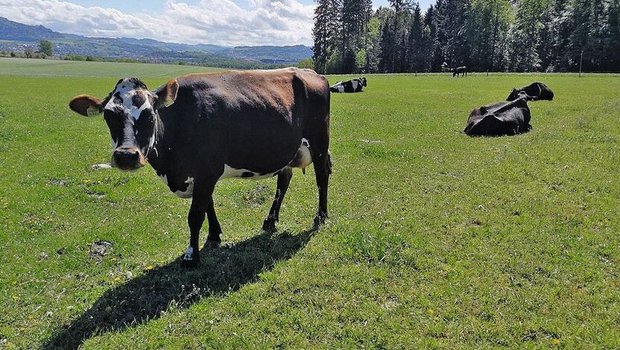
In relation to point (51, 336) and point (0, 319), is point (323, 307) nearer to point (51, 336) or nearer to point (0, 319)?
point (51, 336)

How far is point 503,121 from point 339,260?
13246 millimetres

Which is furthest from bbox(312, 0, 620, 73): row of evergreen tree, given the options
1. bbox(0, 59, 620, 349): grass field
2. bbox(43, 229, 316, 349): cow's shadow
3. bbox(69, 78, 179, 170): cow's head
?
bbox(69, 78, 179, 170): cow's head

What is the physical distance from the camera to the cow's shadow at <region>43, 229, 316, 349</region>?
590 cm

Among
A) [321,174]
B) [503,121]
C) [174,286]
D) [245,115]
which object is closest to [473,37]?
[503,121]

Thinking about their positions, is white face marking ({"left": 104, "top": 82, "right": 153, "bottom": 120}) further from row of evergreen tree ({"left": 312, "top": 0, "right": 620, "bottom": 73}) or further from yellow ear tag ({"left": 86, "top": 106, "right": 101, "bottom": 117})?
row of evergreen tree ({"left": 312, "top": 0, "right": 620, "bottom": 73})

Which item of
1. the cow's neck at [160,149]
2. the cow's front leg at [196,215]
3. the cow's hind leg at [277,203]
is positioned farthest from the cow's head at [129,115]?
the cow's hind leg at [277,203]

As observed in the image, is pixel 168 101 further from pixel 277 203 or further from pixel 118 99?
pixel 277 203

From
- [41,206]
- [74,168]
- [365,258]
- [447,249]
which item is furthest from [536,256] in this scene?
[74,168]

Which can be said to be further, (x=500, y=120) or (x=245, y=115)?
(x=500, y=120)

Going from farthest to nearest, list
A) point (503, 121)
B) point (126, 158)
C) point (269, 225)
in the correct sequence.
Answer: point (503, 121), point (269, 225), point (126, 158)

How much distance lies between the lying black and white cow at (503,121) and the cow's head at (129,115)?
14806mm

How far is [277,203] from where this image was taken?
9.40 metres

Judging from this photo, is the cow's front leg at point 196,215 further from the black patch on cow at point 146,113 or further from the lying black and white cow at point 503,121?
the lying black and white cow at point 503,121

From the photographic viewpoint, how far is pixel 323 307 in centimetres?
626
